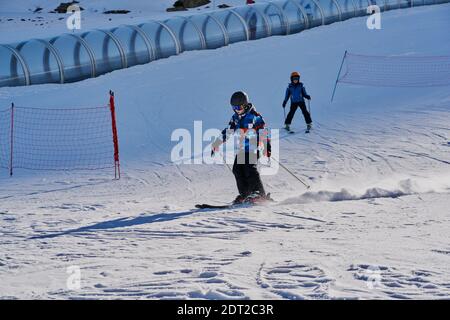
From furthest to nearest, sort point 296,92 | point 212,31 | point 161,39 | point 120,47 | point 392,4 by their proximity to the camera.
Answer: point 392,4
point 212,31
point 161,39
point 120,47
point 296,92

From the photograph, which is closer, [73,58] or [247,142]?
[247,142]

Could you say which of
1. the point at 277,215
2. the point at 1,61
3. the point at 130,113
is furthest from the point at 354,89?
the point at 277,215

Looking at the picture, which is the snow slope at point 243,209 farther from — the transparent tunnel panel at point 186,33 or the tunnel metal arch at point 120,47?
the transparent tunnel panel at point 186,33

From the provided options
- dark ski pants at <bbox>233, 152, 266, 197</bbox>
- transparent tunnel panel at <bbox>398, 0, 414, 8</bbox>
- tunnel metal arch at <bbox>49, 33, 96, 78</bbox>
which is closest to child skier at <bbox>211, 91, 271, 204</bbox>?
dark ski pants at <bbox>233, 152, 266, 197</bbox>

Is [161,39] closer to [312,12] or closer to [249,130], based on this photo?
[312,12]

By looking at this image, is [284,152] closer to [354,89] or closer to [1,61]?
[354,89]

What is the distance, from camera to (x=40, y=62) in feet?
68.0

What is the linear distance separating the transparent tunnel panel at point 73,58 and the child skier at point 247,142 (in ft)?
39.9

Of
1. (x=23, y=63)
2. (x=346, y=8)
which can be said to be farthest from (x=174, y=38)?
(x=346, y=8)

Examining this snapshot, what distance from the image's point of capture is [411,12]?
96.7 ft

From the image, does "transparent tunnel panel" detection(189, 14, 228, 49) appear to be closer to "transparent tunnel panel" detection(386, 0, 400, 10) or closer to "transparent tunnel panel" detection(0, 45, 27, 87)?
"transparent tunnel panel" detection(0, 45, 27, 87)

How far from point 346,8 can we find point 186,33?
7596mm

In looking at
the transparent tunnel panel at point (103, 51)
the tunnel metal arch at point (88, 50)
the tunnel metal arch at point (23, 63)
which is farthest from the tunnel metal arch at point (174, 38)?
the tunnel metal arch at point (23, 63)
